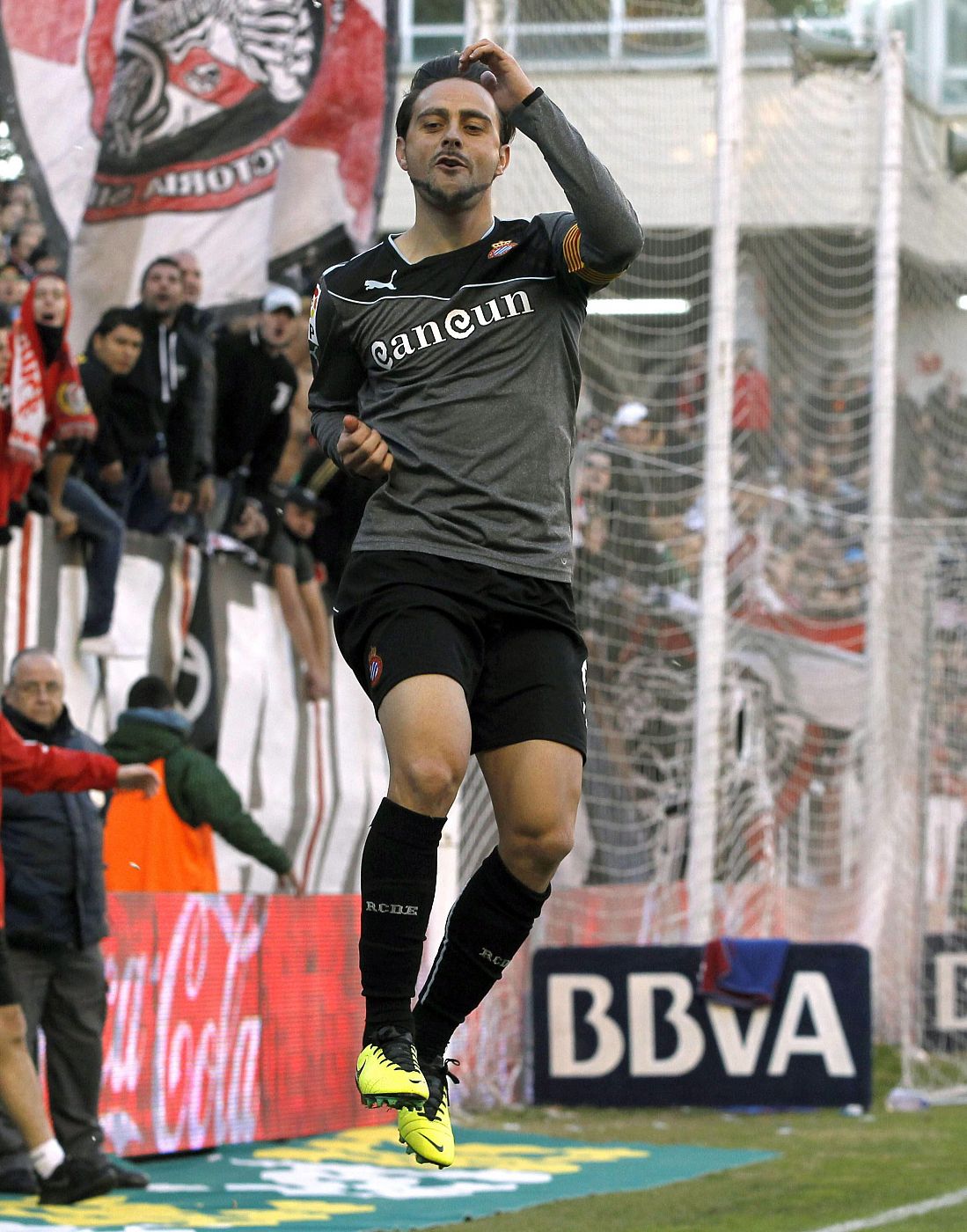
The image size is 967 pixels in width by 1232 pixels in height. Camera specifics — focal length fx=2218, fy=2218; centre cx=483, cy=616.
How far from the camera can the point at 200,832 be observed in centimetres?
1075

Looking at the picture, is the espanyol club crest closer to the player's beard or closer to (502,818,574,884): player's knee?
the player's beard

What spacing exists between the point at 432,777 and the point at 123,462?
639cm

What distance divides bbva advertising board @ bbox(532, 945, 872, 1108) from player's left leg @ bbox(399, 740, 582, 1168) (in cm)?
819

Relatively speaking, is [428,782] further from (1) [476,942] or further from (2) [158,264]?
(2) [158,264]

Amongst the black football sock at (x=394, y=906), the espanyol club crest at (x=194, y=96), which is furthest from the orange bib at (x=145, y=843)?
the black football sock at (x=394, y=906)

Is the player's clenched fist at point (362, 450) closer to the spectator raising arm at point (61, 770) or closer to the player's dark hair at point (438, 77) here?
the player's dark hair at point (438, 77)

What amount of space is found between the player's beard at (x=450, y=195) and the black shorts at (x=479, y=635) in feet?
2.56

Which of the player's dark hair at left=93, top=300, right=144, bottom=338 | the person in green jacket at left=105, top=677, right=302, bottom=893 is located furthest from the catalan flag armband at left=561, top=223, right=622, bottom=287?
the player's dark hair at left=93, top=300, right=144, bottom=338

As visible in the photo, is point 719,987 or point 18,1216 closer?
point 18,1216

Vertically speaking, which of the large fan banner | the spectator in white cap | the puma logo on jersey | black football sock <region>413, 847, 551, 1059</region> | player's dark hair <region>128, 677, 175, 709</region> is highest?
the large fan banner

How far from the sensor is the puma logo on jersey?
199 inches

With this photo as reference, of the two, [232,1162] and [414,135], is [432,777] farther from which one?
[232,1162]

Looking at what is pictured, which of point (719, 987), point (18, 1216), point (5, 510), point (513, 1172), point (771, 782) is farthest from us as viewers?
point (771, 782)

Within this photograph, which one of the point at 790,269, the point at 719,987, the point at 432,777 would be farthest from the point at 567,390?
the point at 790,269
